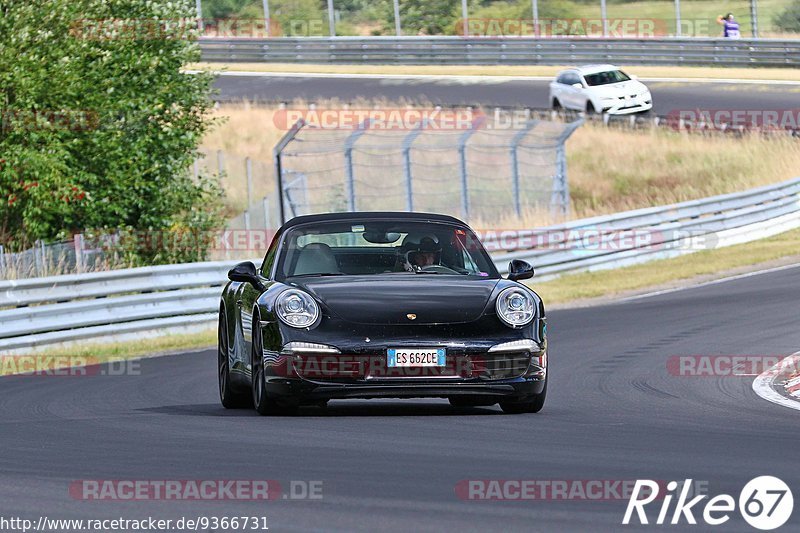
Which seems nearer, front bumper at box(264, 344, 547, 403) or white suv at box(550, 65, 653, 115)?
front bumper at box(264, 344, 547, 403)

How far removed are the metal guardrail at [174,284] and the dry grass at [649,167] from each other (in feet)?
23.4

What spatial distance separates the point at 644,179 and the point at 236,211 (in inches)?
383

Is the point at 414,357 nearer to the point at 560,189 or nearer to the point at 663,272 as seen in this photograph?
the point at 663,272

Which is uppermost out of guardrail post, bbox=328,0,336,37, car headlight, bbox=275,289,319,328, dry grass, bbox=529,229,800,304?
guardrail post, bbox=328,0,336,37

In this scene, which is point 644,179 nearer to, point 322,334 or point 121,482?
point 322,334

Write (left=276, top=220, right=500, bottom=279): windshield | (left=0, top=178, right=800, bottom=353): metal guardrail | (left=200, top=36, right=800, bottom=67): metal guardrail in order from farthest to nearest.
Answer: (left=200, top=36, right=800, bottom=67): metal guardrail
(left=0, top=178, right=800, bottom=353): metal guardrail
(left=276, top=220, right=500, bottom=279): windshield

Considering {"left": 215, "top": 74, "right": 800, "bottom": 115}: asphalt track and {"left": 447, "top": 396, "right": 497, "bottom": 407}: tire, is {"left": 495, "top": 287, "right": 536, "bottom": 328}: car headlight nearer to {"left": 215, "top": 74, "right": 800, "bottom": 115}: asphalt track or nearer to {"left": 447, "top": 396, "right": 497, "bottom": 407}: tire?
{"left": 447, "top": 396, "right": 497, "bottom": 407}: tire

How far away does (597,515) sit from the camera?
6.08 meters

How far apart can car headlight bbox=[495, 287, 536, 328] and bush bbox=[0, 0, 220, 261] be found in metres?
14.0

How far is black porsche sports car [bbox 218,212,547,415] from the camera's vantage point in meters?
9.66

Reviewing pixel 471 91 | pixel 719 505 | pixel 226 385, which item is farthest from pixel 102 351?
pixel 471 91

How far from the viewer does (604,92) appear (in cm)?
4225

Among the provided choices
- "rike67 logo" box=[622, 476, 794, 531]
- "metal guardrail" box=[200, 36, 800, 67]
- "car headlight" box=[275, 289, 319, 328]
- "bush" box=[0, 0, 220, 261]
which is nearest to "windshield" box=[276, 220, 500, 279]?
"car headlight" box=[275, 289, 319, 328]

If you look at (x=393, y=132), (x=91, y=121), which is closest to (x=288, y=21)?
(x=393, y=132)
